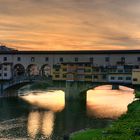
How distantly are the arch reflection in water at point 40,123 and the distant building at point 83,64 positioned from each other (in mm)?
20557

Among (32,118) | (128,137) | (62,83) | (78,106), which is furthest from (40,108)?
(128,137)

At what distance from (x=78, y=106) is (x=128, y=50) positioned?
1702cm

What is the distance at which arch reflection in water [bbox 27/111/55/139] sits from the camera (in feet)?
140

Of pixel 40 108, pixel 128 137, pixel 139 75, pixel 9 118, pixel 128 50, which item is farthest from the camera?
pixel 128 50

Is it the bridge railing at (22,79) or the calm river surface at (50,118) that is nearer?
the calm river surface at (50,118)

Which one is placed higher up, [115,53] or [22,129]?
[115,53]

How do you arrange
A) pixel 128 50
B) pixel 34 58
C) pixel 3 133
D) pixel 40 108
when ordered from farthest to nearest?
pixel 34 58
pixel 128 50
pixel 40 108
pixel 3 133

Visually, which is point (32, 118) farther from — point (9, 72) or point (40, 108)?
point (9, 72)

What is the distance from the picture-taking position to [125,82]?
75500mm

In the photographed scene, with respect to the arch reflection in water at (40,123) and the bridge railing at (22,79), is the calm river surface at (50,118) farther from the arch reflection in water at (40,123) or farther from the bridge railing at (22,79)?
the bridge railing at (22,79)

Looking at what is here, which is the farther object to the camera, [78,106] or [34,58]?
[34,58]

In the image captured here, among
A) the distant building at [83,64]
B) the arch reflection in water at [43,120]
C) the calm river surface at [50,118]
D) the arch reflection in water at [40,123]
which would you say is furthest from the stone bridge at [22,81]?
the arch reflection in water at [40,123]

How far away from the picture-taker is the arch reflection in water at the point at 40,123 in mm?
42656

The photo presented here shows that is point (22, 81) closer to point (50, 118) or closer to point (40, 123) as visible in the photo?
point (50, 118)
